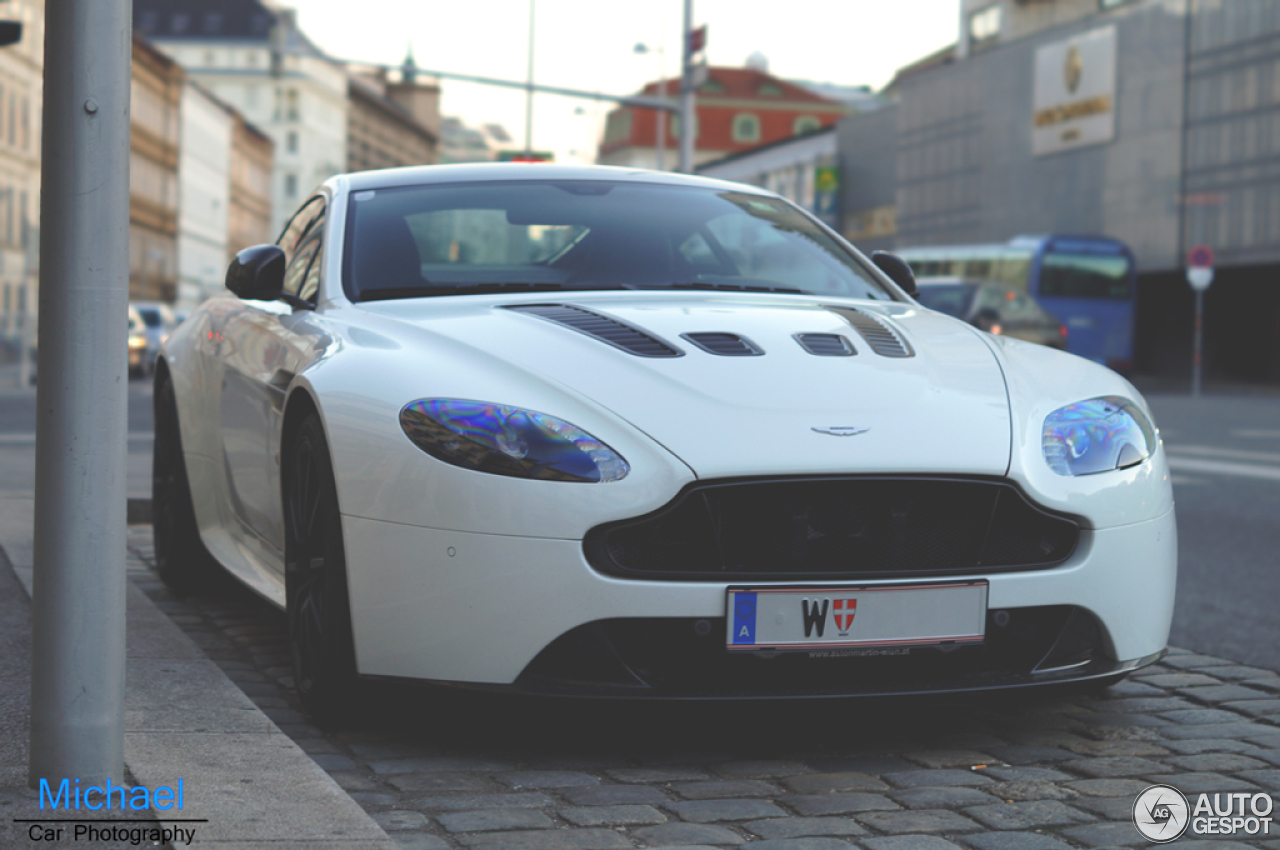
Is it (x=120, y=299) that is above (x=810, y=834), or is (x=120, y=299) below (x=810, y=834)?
above

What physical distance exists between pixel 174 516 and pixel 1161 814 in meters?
3.50

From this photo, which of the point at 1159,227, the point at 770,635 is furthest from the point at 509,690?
the point at 1159,227

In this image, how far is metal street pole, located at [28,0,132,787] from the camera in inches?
109

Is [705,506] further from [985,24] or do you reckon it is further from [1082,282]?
[985,24]

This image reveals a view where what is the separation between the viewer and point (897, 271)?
542cm

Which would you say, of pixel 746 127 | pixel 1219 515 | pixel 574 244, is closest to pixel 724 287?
pixel 574 244

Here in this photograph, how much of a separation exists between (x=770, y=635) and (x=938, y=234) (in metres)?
55.4

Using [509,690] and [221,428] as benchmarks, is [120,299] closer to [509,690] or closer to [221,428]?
[509,690]

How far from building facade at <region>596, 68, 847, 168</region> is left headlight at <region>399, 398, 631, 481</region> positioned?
105904 mm

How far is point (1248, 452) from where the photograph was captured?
13.3 meters

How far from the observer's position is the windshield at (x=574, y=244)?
15.1ft

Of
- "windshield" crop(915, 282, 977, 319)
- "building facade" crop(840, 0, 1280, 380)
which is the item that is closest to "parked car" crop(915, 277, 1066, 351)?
"windshield" crop(915, 282, 977, 319)

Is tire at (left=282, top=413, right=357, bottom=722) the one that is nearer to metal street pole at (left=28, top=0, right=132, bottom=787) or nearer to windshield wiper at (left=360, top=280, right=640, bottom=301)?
windshield wiper at (left=360, top=280, right=640, bottom=301)

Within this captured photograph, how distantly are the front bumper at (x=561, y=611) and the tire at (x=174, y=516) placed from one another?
82.2 inches
